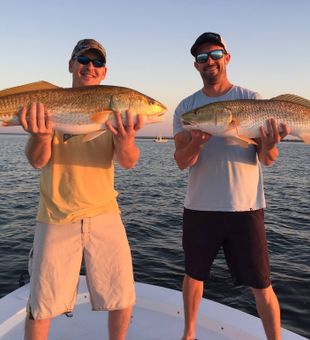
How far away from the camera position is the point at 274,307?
3836mm

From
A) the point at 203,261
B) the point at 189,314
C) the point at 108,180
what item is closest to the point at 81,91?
the point at 108,180

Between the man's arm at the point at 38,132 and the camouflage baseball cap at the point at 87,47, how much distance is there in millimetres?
688

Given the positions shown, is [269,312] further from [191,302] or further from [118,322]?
[118,322]

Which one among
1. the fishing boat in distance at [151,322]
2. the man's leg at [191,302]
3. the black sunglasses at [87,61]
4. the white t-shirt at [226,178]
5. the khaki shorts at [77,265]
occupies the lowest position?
the fishing boat in distance at [151,322]

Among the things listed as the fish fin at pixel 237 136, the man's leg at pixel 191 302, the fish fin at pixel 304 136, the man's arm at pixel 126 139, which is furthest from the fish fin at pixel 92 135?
the fish fin at pixel 304 136

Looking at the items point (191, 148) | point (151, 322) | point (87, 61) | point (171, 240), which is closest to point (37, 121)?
point (87, 61)

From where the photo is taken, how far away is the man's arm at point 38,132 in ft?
10.9

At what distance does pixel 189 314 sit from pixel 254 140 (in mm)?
2265

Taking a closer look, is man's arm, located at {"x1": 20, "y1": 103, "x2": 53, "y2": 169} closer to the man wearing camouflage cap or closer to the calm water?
the man wearing camouflage cap

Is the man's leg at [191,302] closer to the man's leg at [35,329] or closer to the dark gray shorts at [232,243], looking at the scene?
the dark gray shorts at [232,243]

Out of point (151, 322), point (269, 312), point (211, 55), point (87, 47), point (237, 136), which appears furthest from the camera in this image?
point (151, 322)

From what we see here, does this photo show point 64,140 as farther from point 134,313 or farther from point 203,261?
point 134,313

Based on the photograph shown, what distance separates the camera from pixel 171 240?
1242 centimetres

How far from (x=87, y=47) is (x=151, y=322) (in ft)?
11.8
